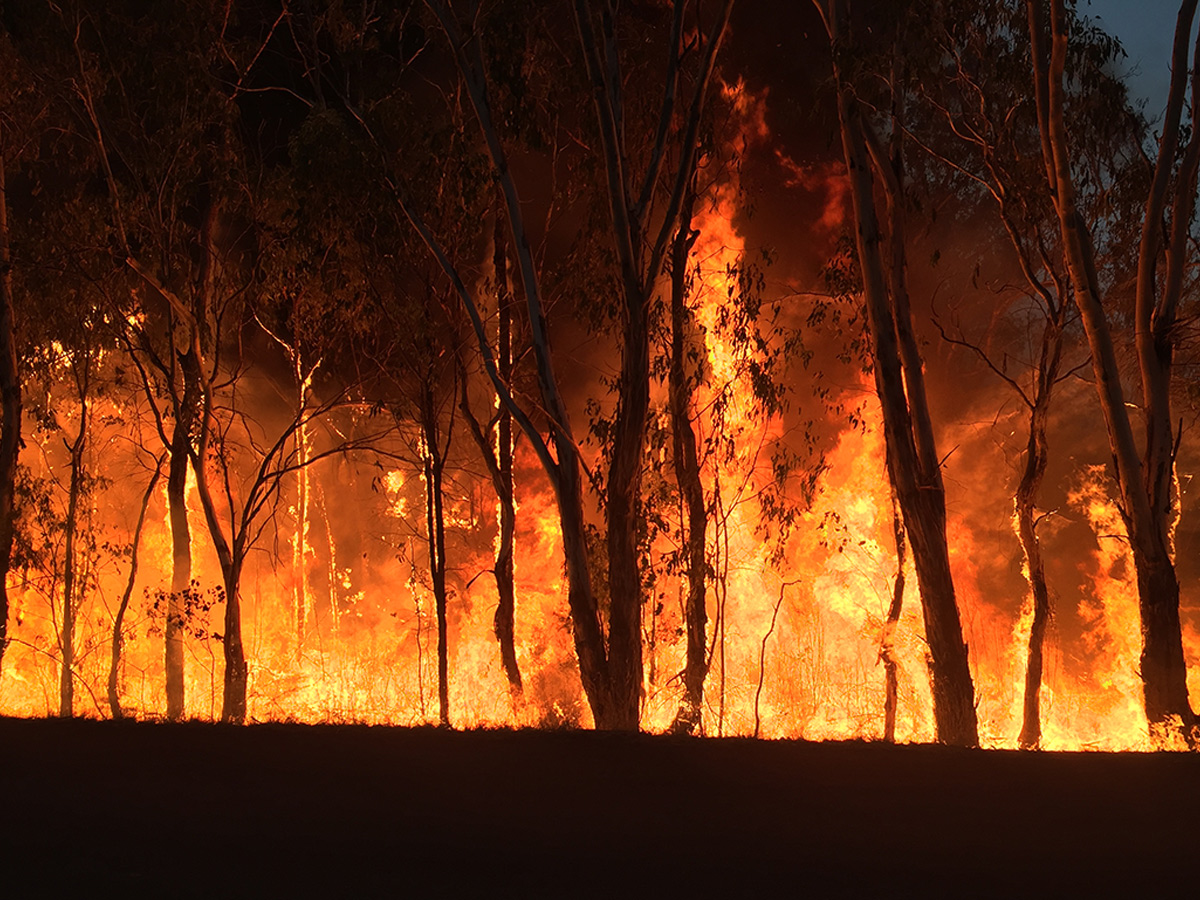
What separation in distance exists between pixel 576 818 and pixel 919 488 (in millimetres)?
5861

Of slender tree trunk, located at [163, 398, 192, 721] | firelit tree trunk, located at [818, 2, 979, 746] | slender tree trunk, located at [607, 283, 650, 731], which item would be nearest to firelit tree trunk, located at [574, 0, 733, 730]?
slender tree trunk, located at [607, 283, 650, 731]

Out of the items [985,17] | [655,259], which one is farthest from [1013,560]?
[655,259]

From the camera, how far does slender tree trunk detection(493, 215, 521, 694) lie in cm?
1276

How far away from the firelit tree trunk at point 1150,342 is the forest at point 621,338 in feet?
0.11

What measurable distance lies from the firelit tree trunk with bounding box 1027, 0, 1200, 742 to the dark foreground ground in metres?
3.44

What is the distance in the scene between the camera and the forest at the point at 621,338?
9.34m

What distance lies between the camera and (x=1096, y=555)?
2194 cm

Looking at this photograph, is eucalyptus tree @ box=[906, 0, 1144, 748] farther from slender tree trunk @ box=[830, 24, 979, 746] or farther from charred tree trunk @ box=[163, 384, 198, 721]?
charred tree trunk @ box=[163, 384, 198, 721]

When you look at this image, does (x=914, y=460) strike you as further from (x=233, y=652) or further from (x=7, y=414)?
(x=7, y=414)

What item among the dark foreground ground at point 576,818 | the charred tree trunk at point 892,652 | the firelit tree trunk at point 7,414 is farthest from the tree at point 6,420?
the charred tree trunk at point 892,652

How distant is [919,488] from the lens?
9.45 meters

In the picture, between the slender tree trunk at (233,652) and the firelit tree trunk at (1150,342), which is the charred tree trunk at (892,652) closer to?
the firelit tree trunk at (1150,342)

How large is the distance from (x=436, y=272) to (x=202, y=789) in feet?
29.3

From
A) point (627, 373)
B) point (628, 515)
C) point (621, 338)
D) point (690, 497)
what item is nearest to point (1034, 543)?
point (690, 497)
